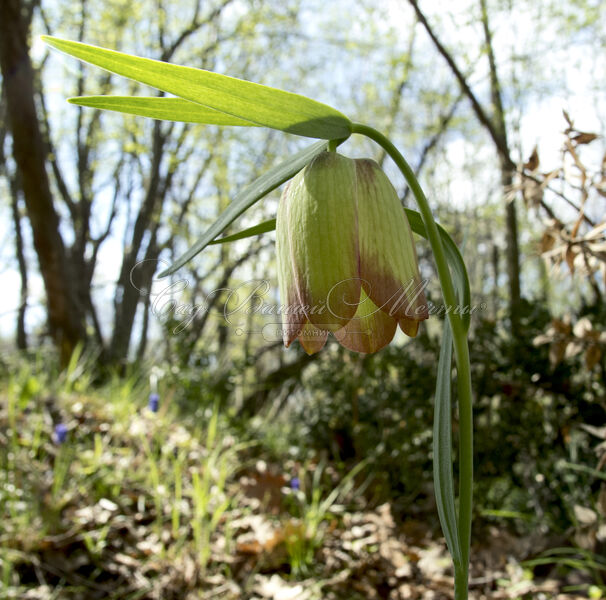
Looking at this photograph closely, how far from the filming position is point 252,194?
45 centimetres

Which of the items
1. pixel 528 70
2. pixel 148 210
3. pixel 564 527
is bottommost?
pixel 564 527

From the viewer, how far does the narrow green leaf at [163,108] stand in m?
0.43

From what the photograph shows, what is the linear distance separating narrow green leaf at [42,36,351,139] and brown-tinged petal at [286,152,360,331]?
41mm

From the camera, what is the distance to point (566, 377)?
1.94 meters

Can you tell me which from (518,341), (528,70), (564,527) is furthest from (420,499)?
(528,70)

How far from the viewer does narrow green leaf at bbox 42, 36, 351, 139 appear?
15.2 inches

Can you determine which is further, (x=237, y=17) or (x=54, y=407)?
(x=237, y=17)

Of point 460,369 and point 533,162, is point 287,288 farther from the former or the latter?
point 533,162

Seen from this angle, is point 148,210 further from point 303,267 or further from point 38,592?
point 303,267

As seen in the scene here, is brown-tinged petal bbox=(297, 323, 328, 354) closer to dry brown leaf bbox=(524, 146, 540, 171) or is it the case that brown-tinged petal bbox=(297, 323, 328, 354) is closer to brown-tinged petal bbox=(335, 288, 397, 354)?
brown-tinged petal bbox=(335, 288, 397, 354)

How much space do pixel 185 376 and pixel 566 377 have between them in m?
1.63

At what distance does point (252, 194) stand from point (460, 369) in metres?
0.22

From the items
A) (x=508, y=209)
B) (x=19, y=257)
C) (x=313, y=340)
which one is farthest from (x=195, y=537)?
(x=19, y=257)

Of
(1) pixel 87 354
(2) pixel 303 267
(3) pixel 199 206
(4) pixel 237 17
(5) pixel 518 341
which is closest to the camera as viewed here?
(2) pixel 303 267
